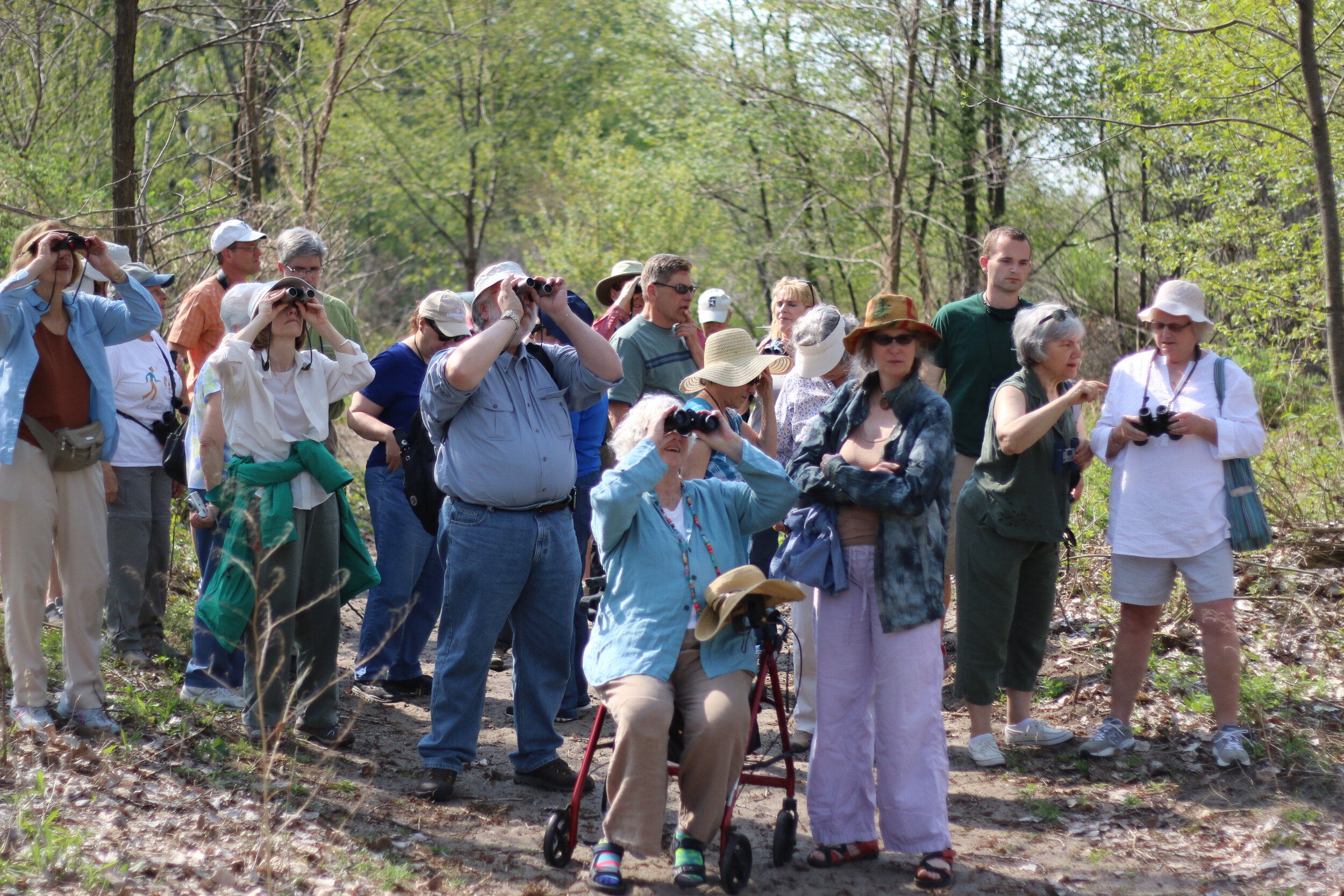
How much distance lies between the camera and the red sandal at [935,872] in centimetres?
393

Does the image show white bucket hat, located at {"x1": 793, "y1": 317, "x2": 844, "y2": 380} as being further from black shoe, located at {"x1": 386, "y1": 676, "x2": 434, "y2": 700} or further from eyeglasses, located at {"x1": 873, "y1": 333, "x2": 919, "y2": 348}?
black shoe, located at {"x1": 386, "y1": 676, "x2": 434, "y2": 700}

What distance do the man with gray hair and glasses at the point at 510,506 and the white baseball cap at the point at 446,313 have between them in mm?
1028

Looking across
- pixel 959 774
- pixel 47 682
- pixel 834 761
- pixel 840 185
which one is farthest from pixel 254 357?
pixel 840 185

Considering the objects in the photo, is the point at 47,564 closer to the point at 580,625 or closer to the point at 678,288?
the point at 580,625

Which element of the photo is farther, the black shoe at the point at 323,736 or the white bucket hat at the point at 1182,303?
the black shoe at the point at 323,736

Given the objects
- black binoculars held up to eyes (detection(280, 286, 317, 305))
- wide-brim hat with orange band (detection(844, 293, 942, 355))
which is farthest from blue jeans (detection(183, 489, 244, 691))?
wide-brim hat with orange band (detection(844, 293, 942, 355))

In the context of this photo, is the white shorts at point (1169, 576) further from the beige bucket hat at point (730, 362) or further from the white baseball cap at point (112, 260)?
the white baseball cap at point (112, 260)

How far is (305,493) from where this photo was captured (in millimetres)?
4957

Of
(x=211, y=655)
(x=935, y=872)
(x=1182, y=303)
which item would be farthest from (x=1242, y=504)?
(x=211, y=655)

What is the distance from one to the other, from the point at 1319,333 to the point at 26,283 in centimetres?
1092

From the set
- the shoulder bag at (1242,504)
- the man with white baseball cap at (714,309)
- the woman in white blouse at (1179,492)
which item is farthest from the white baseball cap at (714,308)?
the shoulder bag at (1242,504)

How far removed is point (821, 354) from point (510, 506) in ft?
6.02

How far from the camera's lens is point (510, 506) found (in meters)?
4.58

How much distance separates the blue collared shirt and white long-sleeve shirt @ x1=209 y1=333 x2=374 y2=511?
485 millimetres
